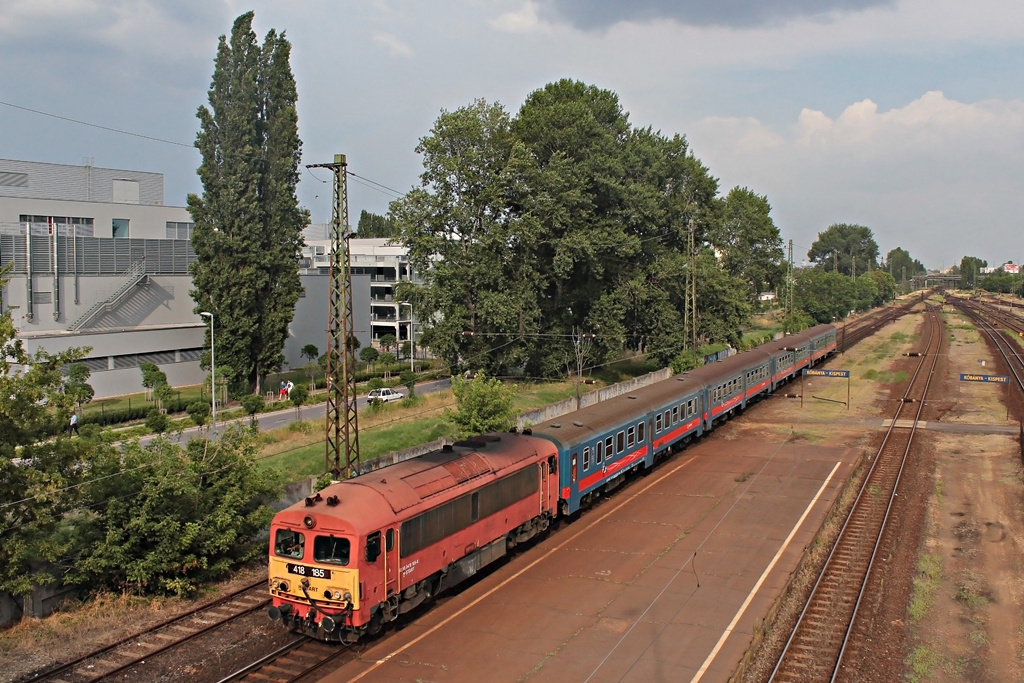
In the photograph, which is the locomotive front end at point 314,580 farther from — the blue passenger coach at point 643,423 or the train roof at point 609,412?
the train roof at point 609,412

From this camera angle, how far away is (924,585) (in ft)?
65.7

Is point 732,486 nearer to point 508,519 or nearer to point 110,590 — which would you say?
point 508,519

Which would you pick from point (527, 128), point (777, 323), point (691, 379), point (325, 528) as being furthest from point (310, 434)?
point (777, 323)

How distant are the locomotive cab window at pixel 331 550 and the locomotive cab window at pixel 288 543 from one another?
1.27ft

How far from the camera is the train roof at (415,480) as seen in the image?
1596 centimetres

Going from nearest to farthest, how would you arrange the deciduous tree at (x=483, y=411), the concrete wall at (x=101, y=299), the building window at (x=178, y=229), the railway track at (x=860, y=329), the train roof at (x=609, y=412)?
the train roof at (x=609, y=412) < the deciduous tree at (x=483, y=411) < the concrete wall at (x=101, y=299) < the building window at (x=178, y=229) < the railway track at (x=860, y=329)

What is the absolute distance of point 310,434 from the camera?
126 ft

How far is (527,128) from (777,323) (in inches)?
3035

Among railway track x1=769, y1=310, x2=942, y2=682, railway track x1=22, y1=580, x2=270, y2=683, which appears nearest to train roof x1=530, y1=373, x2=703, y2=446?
railway track x1=769, y1=310, x2=942, y2=682

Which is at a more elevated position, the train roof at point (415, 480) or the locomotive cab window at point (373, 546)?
the train roof at point (415, 480)

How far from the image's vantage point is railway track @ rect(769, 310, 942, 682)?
15836mm

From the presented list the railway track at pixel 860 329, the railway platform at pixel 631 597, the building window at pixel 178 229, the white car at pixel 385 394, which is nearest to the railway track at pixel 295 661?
the railway platform at pixel 631 597

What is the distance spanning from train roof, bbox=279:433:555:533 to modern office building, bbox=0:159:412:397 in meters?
32.8

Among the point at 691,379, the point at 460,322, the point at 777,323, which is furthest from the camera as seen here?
the point at 777,323
